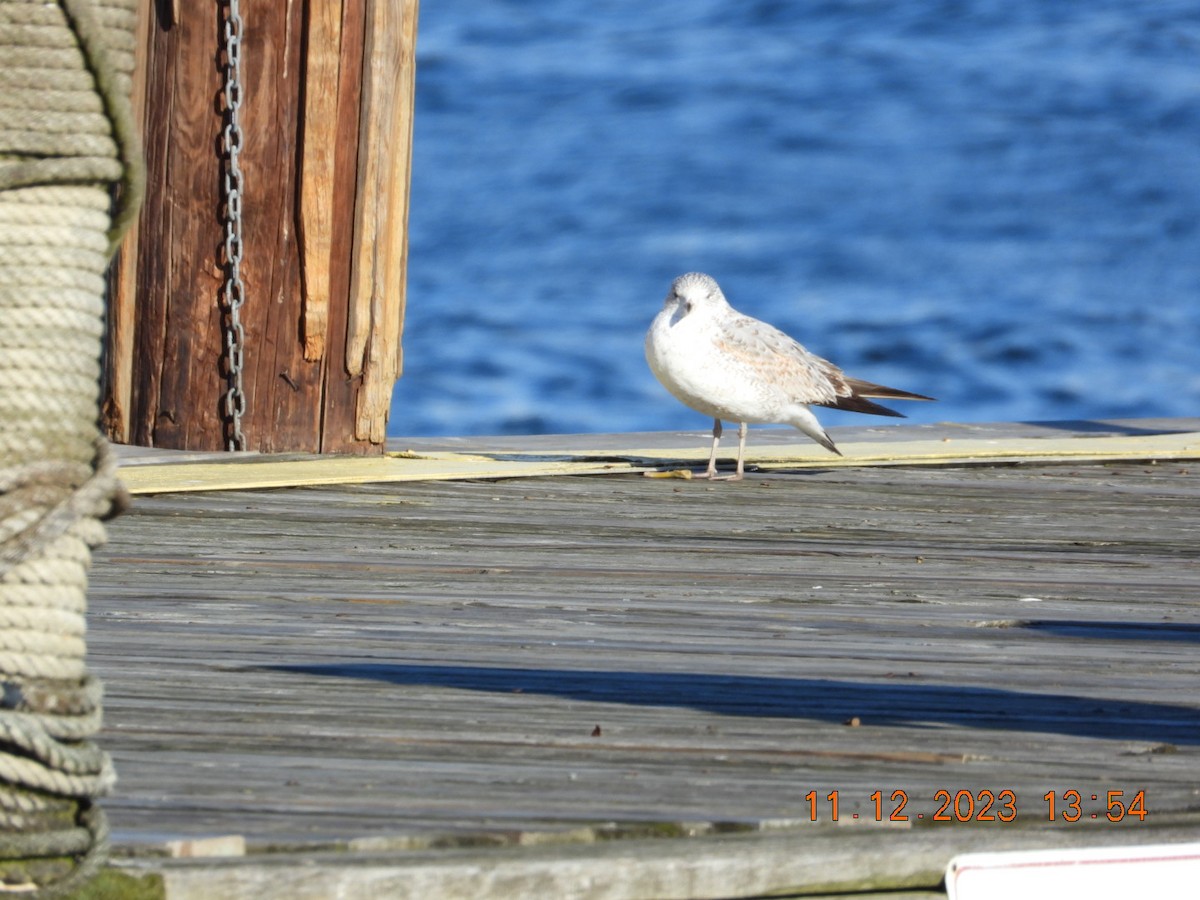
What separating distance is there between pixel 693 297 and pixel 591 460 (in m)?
0.69

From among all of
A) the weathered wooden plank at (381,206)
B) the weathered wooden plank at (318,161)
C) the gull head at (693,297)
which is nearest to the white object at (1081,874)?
the weathered wooden plank at (381,206)

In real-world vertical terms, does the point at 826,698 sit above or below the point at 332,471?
below

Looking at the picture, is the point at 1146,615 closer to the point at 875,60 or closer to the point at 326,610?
the point at 326,610

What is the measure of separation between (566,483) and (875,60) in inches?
1025

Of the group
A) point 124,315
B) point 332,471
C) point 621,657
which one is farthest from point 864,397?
point 621,657

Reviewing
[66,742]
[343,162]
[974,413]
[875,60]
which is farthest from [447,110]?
[66,742]

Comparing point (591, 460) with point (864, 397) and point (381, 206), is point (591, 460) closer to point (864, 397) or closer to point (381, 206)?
point (864, 397)

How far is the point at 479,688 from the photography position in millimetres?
3471

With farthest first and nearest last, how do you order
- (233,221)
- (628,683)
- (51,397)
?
(233,221) → (628,683) → (51,397)

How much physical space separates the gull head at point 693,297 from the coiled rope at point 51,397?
513 centimetres

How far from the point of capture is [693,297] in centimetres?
739

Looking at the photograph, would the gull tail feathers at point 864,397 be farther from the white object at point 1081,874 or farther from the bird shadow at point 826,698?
the white object at point 1081,874

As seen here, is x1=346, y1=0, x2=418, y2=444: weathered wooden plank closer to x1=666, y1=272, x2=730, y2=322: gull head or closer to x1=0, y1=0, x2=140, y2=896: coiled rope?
x1=666, y1=272, x2=730, y2=322: gull head

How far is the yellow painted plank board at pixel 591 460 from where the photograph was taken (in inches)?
246
